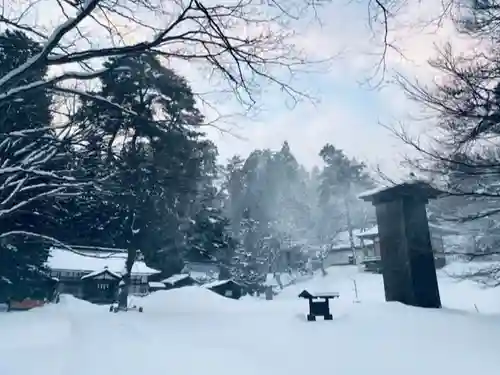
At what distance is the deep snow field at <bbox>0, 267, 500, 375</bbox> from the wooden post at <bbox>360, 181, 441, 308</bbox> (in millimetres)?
869

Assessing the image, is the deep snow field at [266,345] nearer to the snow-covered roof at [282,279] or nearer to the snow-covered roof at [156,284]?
the snow-covered roof at [156,284]

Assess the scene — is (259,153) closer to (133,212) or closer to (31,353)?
(133,212)

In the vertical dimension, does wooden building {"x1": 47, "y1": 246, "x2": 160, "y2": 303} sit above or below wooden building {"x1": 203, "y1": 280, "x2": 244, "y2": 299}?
above

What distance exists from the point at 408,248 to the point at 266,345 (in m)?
5.97

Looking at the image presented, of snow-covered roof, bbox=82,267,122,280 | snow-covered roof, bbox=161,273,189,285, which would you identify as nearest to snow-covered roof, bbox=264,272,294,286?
snow-covered roof, bbox=161,273,189,285

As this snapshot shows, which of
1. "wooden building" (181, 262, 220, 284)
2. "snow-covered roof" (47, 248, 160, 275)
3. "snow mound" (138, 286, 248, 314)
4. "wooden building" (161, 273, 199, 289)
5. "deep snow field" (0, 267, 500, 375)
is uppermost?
"snow-covered roof" (47, 248, 160, 275)

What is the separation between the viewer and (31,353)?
6348 millimetres

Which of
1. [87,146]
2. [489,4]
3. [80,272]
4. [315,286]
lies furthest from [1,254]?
[315,286]

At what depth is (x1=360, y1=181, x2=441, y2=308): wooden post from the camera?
11070 millimetres

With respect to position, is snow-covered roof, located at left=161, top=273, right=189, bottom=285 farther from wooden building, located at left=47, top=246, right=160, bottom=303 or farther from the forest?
wooden building, located at left=47, top=246, right=160, bottom=303

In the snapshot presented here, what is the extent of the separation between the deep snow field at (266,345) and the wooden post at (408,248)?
34.2 inches

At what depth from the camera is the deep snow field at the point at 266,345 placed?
5.26 m

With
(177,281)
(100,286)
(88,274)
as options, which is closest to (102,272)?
(100,286)

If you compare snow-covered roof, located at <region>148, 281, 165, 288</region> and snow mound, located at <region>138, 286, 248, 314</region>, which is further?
snow-covered roof, located at <region>148, 281, 165, 288</region>
